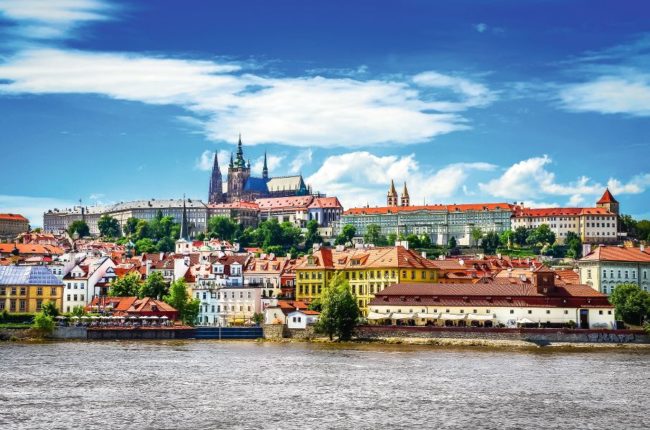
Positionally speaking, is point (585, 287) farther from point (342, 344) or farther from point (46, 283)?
point (46, 283)

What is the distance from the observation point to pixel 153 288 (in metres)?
113

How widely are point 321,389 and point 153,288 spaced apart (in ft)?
203

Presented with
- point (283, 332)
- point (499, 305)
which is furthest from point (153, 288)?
point (499, 305)

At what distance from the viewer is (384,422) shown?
43.1 metres

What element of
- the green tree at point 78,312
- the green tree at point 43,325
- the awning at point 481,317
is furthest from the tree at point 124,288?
the awning at point 481,317

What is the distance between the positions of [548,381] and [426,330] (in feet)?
108

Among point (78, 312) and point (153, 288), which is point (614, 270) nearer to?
point (153, 288)

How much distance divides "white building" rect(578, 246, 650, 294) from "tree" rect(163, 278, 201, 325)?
136ft

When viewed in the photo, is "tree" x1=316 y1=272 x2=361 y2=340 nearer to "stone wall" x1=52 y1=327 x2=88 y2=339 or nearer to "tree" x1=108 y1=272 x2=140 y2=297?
"stone wall" x1=52 y1=327 x2=88 y2=339

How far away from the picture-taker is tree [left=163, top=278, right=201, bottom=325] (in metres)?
106

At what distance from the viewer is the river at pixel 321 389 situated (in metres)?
43.6

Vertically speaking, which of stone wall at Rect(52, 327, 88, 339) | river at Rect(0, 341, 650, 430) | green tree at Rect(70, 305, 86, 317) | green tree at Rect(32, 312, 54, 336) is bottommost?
river at Rect(0, 341, 650, 430)

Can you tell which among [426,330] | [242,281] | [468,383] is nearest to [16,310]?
[242,281]

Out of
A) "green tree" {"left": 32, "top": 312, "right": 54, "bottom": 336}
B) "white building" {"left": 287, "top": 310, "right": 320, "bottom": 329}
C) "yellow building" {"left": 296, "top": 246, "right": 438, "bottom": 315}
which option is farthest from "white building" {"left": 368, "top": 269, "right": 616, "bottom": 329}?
"green tree" {"left": 32, "top": 312, "right": 54, "bottom": 336}
